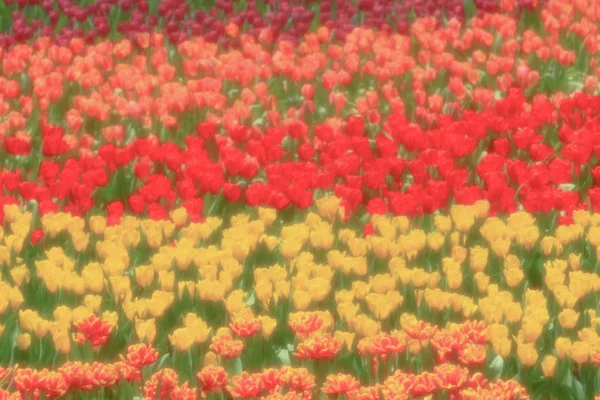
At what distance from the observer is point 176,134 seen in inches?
249

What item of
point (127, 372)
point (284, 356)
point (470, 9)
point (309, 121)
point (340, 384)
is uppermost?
point (340, 384)

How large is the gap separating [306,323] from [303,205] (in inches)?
58.6

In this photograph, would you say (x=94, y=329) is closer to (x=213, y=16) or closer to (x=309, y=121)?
(x=309, y=121)

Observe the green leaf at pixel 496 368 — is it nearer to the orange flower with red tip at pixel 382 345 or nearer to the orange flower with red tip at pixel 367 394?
the orange flower with red tip at pixel 382 345

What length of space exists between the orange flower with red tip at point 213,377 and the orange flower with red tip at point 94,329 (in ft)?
1.09

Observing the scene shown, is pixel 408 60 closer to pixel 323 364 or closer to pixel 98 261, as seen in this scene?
pixel 98 261

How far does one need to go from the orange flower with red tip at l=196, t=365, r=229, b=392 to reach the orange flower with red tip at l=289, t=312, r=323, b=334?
28cm

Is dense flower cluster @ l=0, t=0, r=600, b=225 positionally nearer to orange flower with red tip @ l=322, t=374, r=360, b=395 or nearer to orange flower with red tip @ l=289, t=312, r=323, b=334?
orange flower with red tip @ l=289, t=312, r=323, b=334

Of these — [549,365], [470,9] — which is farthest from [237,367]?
[470,9]

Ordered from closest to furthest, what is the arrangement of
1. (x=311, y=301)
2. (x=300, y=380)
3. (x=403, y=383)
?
(x=403, y=383)
(x=300, y=380)
(x=311, y=301)

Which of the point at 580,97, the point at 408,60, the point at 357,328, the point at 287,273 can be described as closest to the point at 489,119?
the point at 580,97

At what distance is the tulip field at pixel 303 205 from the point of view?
11.1ft

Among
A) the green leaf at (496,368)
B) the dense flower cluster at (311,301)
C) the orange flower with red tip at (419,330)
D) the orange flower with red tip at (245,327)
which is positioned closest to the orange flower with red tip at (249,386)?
the dense flower cluster at (311,301)

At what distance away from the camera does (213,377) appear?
123 inches
